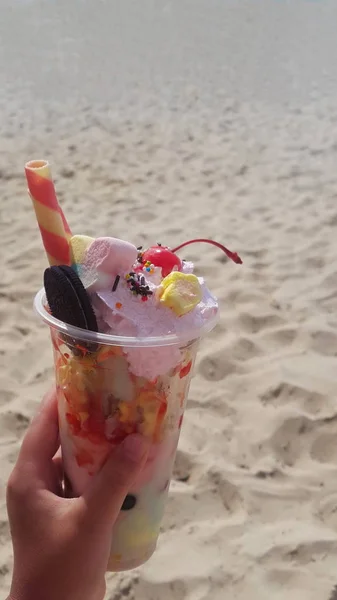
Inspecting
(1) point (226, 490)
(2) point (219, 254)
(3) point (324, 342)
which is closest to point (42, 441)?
(1) point (226, 490)

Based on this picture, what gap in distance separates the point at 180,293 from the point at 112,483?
1.25ft

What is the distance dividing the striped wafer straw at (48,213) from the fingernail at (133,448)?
0.37 meters

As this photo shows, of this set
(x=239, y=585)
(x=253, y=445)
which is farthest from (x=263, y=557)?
(x=253, y=445)

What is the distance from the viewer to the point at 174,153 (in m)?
6.44

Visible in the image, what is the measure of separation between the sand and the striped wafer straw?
128cm

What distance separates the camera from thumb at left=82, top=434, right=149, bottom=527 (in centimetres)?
122

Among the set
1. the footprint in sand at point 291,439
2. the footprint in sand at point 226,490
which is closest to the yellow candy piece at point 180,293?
the footprint in sand at point 226,490

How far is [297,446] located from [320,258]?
73.1 inches

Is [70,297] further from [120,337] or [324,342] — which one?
[324,342]

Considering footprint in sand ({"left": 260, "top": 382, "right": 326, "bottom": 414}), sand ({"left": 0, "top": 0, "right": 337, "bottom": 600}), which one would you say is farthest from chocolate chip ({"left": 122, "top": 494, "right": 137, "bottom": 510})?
footprint in sand ({"left": 260, "top": 382, "right": 326, "bottom": 414})

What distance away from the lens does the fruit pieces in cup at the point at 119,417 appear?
1.24m

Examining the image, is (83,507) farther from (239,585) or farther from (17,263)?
(17,263)

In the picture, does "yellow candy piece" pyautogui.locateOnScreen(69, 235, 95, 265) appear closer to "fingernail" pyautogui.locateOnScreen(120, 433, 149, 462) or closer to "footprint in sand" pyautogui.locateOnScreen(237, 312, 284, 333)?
"fingernail" pyautogui.locateOnScreen(120, 433, 149, 462)

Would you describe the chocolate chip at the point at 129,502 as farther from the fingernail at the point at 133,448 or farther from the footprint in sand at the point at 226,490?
the footprint in sand at the point at 226,490
